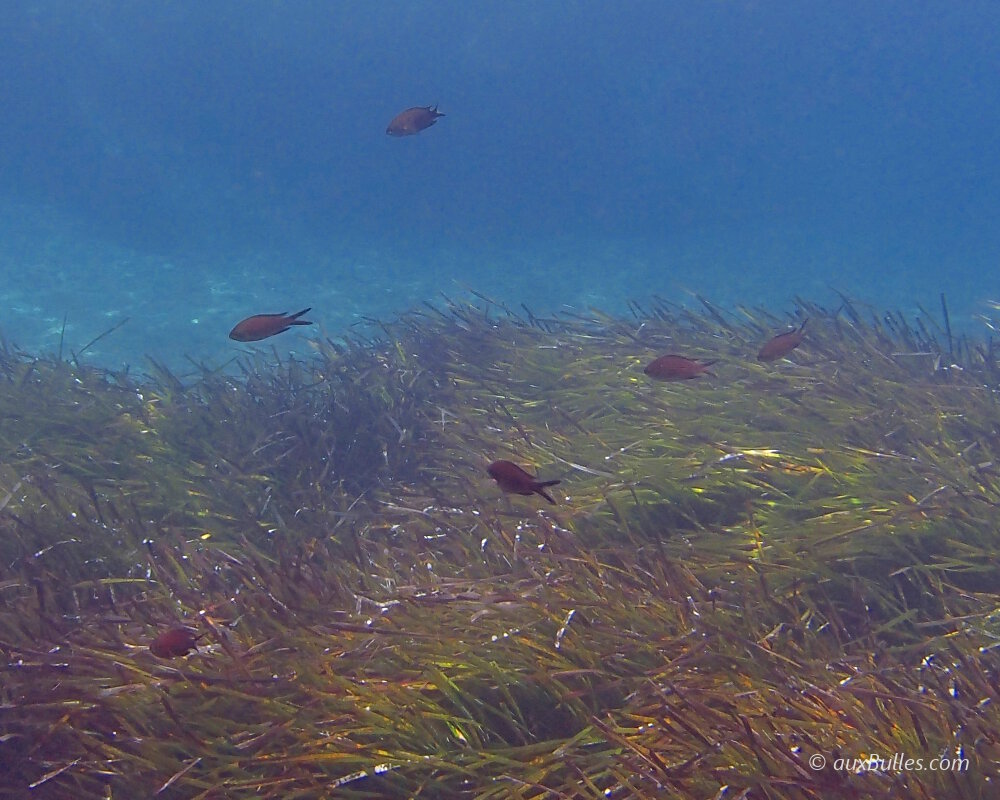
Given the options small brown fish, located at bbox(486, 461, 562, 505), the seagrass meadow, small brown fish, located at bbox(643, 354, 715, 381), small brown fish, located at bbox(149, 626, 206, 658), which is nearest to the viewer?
the seagrass meadow

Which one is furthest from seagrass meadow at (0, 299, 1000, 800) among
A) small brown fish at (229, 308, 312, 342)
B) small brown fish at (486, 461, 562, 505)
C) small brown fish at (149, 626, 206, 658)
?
small brown fish at (229, 308, 312, 342)

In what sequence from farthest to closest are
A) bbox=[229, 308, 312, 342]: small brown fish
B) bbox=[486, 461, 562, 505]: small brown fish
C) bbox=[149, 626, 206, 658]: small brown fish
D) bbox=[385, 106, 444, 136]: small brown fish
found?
1. bbox=[385, 106, 444, 136]: small brown fish
2. bbox=[229, 308, 312, 342]: small brown fish
3. bbox=[486, 461, 562, 505]: small brown fish
4. bbox=[149, 626, 206, 658]: small brown fish

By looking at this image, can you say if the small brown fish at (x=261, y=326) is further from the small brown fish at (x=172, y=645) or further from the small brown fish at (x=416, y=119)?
the small brown fish at (x=416, y=119)

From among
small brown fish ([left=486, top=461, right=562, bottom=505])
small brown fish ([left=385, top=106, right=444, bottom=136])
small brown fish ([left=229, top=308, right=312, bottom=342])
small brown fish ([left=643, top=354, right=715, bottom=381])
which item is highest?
small brown fish ([left=385, top=106, right=444, bottom=136])

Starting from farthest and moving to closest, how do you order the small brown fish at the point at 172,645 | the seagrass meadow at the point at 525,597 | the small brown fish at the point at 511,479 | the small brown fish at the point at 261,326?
1. the small brown fish at the point at 261,326
2. the small brown fish at the point at 511,479
3. the small brown fish at the point at 172,645
4. the seagrass meadow at the point at 525,597

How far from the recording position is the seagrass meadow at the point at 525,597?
2.31 metres

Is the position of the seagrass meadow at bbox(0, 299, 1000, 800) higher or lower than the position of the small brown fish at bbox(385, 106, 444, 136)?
lower

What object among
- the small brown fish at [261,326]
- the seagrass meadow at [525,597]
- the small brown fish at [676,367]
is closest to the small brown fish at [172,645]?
the seagrass meadow at [525,597]

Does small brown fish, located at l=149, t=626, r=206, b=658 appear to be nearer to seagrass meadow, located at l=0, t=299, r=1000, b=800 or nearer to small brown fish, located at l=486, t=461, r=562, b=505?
seagrass meadow, located at l=0, t=299, r=1000, b=800

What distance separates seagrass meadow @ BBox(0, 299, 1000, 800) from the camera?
91.0 inches

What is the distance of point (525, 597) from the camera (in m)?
3.01

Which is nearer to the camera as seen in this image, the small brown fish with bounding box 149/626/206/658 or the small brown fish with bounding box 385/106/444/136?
the small brown fish with bounding box 149/626/206/658

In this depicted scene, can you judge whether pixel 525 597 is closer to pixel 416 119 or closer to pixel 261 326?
pixel 261 326

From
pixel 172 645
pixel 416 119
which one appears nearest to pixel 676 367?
pixel 172 645
